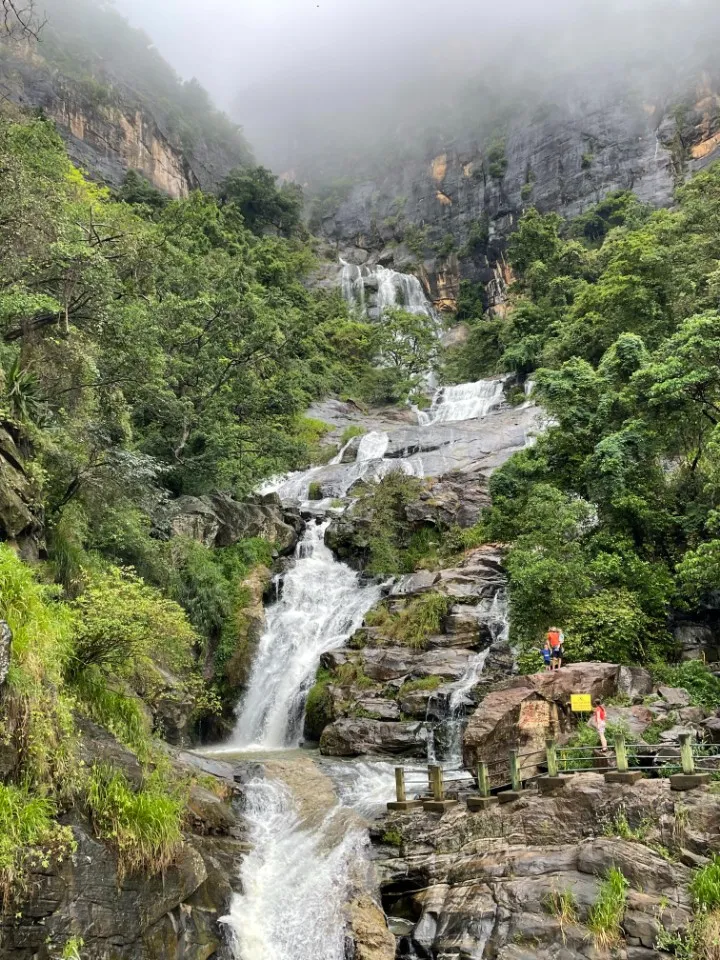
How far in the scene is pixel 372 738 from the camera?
15.6 metres

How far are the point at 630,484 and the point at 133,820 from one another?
15293 millimetres

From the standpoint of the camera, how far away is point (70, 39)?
2489 inches

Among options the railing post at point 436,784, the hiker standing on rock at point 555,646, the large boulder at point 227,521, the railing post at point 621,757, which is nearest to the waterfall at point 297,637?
the large boulder at point 227,521

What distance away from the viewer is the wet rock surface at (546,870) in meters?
7.62

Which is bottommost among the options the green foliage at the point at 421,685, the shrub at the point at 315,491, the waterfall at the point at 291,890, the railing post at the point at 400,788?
the waterfall at the point at 291,890

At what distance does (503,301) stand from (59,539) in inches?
1872

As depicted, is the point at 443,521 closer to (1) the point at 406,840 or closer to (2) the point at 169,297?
(2) the point at 169,297

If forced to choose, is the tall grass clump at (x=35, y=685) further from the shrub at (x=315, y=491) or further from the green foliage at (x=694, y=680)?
the shrub at (x=315, y=491)

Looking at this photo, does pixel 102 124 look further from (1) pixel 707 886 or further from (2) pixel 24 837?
(1) pixel 707 886

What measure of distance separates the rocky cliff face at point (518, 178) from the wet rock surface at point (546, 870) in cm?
5057

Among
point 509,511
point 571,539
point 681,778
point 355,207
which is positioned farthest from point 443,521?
point 355,207

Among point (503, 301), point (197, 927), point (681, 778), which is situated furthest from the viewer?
point (503, 301)

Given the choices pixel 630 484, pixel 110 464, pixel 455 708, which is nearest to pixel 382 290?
pixel 630 484

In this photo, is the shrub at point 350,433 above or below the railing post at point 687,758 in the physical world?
above
